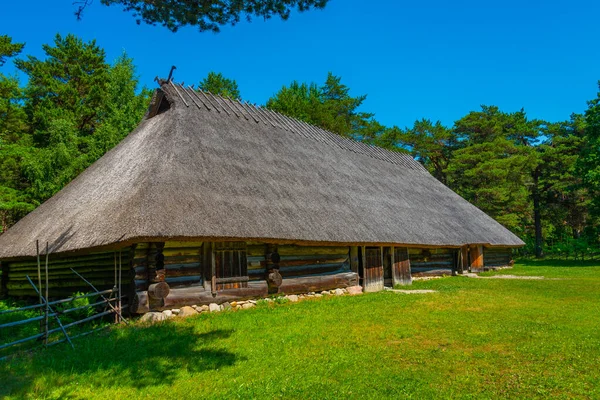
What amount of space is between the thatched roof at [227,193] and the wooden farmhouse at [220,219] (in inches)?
2.2

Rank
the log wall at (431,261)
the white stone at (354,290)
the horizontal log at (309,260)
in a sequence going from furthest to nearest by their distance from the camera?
1. the log wall at (431,261)
2. the white stone at (354,290)
3. the horizontal log at (309,260)

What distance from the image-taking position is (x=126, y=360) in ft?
21.6

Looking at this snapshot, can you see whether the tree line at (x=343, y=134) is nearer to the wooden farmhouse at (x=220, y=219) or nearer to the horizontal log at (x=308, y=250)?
the wooden farmhouse at (x=220, y=219)

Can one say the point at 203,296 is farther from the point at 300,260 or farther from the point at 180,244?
the point at 300,260

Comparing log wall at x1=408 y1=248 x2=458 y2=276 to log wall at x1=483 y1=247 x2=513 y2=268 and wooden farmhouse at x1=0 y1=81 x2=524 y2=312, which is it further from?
log wall at x1=483 y1=247 x2=513 y2=268

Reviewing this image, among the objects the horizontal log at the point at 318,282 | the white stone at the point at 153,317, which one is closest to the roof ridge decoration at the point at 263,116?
the horizontal log at the point at 318,282

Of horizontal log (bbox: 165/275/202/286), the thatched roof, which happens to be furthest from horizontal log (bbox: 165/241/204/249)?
the thatched roof

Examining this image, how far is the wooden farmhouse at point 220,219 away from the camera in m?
10.2

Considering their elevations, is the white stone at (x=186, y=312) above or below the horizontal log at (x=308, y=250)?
below

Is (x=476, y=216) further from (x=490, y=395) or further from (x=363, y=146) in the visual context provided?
(x=490, y=395)

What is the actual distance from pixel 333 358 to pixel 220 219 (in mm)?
5188

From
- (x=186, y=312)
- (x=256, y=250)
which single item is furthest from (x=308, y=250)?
(x=186, y=312)

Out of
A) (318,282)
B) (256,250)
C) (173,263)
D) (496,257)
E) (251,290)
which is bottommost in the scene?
(496,257)

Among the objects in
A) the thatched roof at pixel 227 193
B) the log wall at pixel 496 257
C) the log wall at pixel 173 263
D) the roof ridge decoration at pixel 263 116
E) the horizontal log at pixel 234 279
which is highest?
the roof ridge decoration at pixel 263 116
